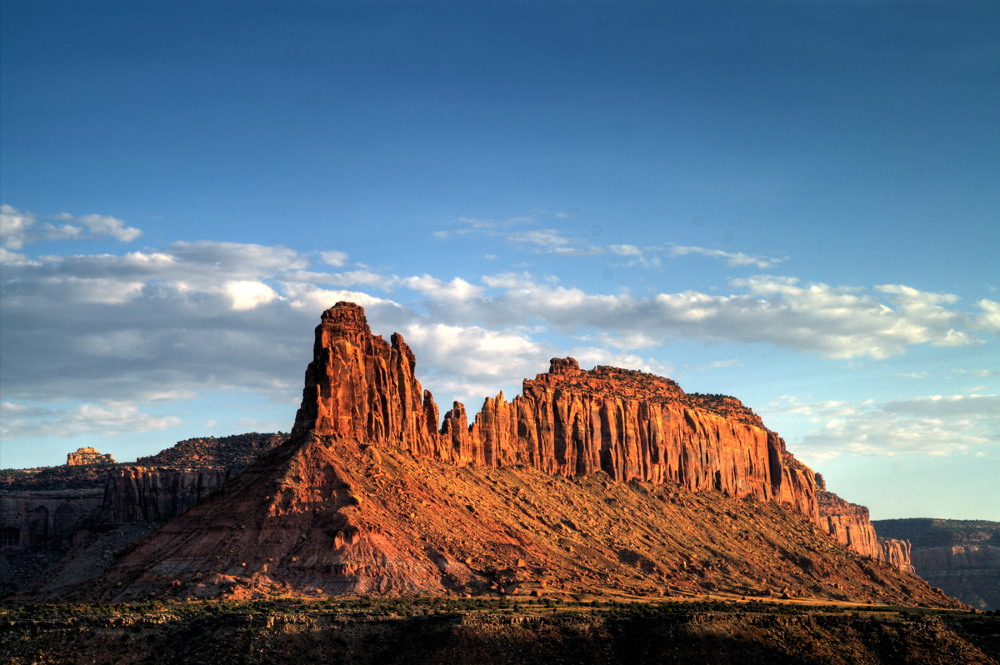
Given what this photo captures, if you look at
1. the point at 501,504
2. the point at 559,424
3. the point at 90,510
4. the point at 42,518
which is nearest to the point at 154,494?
the point at 90,510

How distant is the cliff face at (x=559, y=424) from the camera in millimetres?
126750

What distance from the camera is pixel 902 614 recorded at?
11156cm

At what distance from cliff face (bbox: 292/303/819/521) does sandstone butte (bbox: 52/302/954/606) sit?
0.25 meters

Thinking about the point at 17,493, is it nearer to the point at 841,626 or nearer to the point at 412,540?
the point at 412,540

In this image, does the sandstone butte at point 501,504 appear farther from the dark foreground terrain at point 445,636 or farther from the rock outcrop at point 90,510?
the rock outcrop at point 90,510

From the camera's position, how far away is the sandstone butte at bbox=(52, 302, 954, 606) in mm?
106562

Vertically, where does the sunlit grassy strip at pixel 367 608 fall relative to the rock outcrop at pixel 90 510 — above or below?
below

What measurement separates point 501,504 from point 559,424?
27.4 m

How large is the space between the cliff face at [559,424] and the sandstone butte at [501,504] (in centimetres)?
25

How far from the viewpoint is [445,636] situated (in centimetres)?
8206

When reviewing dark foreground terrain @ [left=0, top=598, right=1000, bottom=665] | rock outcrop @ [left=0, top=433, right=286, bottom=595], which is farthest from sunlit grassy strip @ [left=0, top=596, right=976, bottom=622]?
rock outcrop @ [left=0, top=433, right=286, bottom=595]

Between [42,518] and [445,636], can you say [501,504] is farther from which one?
[42,518]

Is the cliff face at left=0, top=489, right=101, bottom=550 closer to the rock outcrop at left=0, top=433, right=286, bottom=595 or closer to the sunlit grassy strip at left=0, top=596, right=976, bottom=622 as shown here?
the rock outcrop at left=0, top=433, right=286, bottom=595

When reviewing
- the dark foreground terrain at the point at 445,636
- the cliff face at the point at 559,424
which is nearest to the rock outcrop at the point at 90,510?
the cliff face at the point at 559,424
